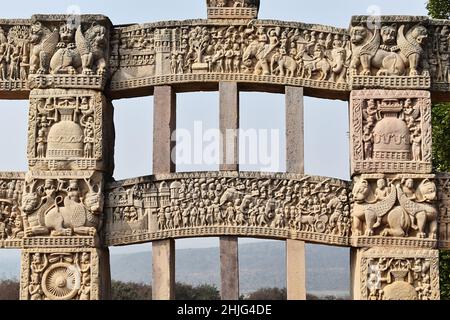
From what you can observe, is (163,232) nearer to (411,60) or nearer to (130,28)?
(130,28)

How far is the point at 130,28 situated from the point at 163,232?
8.94 feet

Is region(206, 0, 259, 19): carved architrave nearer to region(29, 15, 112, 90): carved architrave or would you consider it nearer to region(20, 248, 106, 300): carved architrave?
region(29, 15, 112, 90): carved architrave

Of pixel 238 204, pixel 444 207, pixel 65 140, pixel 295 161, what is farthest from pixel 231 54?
pixel 444 207

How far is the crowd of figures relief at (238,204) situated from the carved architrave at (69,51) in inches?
60.2

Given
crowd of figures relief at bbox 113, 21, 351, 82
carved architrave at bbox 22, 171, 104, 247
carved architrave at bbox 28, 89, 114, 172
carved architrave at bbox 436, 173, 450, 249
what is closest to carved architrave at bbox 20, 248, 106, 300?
carved architrave at bbox 22, 171, 104, 247

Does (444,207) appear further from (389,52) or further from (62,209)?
(62,209)

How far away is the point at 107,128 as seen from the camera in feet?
32.9

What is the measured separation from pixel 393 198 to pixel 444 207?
0.74 m

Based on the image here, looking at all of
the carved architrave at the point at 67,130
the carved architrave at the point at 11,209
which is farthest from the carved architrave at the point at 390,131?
the carved architrave at the point at 11,209

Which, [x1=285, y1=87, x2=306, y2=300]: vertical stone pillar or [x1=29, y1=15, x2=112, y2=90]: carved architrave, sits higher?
[x1=29, y1=15, x2=112, y2=90]: carved architrave

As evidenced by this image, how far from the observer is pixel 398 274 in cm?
957

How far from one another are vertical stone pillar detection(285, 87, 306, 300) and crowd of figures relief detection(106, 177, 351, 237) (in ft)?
0.72

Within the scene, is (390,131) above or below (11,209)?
above

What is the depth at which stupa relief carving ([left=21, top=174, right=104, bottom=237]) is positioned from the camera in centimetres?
956
